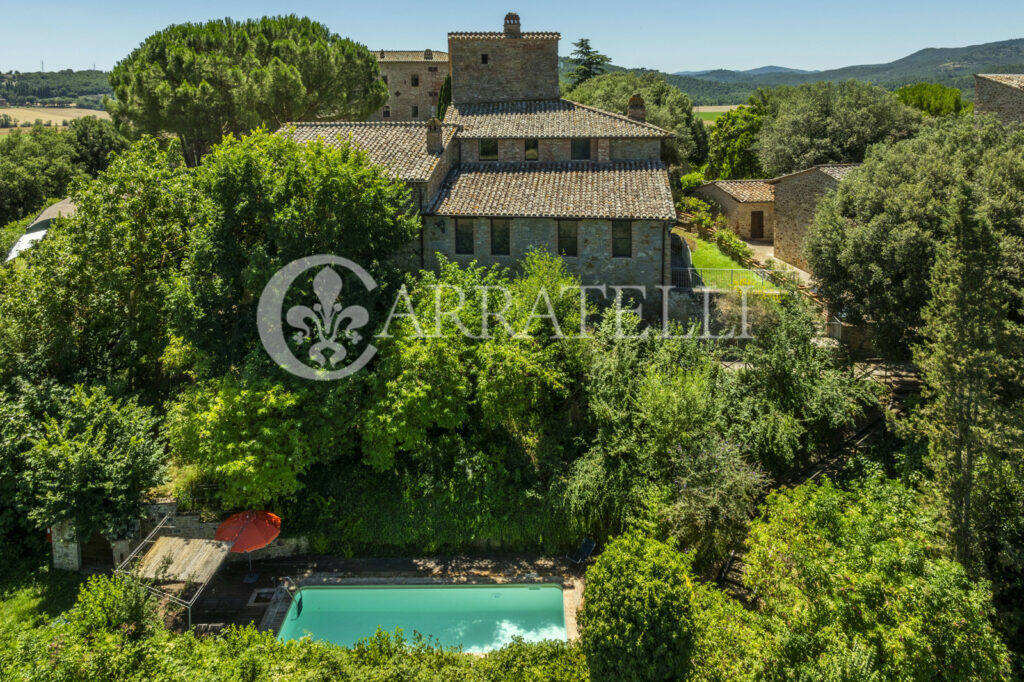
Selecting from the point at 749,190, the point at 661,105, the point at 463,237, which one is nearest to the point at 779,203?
the point at 749,190

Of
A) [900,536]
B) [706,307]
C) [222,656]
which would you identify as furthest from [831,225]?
[222,656]

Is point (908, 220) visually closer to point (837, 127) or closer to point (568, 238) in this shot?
point (568, 238)

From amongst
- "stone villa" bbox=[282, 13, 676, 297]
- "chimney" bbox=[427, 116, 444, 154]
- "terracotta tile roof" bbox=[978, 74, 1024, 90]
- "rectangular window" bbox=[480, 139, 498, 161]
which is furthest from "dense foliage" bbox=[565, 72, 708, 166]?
"chimney" bbox=[427, 116, 444, 154]

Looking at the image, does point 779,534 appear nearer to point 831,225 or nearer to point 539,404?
point 539,404

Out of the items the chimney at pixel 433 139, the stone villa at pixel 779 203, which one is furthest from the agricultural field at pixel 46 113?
the stone villa at pixel 779 203

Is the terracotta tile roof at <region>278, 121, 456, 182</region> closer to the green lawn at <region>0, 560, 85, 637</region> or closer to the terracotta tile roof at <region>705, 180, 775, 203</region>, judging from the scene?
the green lawn at <region>0, 560, 85, 637</region>

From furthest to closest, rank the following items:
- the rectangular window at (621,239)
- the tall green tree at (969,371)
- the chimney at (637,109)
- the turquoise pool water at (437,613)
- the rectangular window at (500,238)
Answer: the chimney at (637,109), the rectangular window at (500,238), the rectangular window at (621,239), the turquoise pool water at (437,613), the tall green tree at (969,371)

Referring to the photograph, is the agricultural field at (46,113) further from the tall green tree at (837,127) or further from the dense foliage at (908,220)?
the dense foliage at (908,220)
